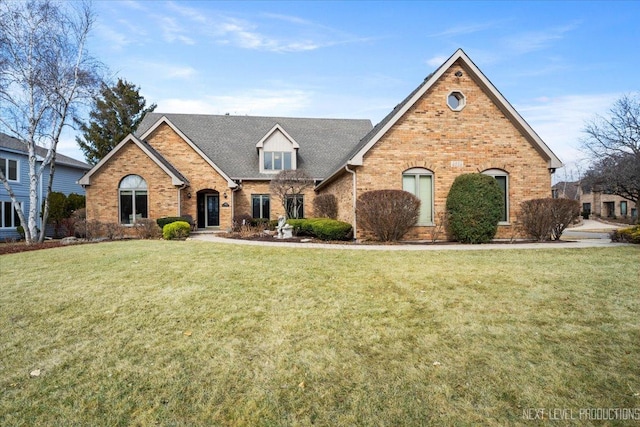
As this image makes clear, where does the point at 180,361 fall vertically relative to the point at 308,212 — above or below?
below

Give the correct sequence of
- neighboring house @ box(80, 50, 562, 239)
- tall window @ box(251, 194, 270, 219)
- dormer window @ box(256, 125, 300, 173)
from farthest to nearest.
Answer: dormer window @ box(256, 125, 300, 173), tall window @ box(251, 194, 270, 219), neighboring house @ box(80, 50, 562, 239)

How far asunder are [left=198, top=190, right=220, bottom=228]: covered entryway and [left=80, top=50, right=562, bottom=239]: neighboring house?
0.06 m

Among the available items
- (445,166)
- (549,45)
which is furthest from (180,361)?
(549,45)

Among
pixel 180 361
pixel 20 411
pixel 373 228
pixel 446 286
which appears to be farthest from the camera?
pixel 373 228

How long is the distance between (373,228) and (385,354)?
28.5 feet

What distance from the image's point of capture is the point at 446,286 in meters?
6.08

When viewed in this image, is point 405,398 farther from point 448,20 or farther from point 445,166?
point 448,20

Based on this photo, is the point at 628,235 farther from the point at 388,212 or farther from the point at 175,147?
the point at 175,147

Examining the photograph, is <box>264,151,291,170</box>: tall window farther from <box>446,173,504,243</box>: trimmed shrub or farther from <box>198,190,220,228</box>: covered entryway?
<box>446,173,504,243</box>: trimmed shrub

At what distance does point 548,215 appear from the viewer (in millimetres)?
12438

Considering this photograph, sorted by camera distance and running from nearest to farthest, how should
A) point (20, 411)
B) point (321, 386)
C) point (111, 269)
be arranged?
point (20, 411), point (321, 386), point (111, 269)

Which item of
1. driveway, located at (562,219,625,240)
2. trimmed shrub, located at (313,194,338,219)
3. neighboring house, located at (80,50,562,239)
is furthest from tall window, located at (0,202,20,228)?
driveway, located at (562,219,625,240)

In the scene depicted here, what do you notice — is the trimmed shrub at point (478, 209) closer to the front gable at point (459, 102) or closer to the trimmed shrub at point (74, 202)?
the front gable at point (459, 102)

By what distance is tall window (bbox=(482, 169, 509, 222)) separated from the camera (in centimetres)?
1391
